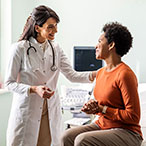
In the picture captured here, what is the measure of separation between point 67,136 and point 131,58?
154cm

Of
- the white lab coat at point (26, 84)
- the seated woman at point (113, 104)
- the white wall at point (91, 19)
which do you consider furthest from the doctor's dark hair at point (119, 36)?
the white wall at point (91, 19)

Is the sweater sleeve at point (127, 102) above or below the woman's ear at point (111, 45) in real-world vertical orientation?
below

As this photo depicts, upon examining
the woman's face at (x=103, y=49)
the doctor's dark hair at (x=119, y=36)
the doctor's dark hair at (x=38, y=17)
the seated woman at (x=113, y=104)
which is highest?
the doctor's dark hair at (x=38, y=17)

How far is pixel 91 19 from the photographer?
9.85 feet

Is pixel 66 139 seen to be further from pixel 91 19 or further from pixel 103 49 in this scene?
pixel 91 19

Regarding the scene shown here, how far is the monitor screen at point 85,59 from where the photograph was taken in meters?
2.66

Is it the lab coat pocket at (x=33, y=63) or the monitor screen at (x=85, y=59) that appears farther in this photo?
the monitor screen at (x=85, y=59)

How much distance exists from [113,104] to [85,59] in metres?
1.24

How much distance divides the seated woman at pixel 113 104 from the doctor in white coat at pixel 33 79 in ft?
1.21

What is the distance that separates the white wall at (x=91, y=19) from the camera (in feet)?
9.20

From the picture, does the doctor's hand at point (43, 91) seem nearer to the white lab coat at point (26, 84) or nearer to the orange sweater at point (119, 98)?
the white lab coat at point (26, 84)

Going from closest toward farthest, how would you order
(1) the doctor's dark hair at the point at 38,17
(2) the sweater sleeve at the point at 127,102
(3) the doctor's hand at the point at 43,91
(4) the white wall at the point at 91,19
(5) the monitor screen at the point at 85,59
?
(2) the sweater sleeve at the point at 127,102 < (3) the doctor's hand at the point at 43,91 < (1) the doctor's dark hair at the point at 38,17 < (5) the monitor screen at the point at 85,59 < (4) the white wall at the point at 91,19

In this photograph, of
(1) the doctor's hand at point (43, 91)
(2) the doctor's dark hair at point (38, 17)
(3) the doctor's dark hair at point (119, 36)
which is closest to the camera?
(3) the doctor's dark hair at point (119, 36)

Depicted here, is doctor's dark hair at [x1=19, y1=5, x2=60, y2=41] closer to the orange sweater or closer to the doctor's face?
the doctor's face
